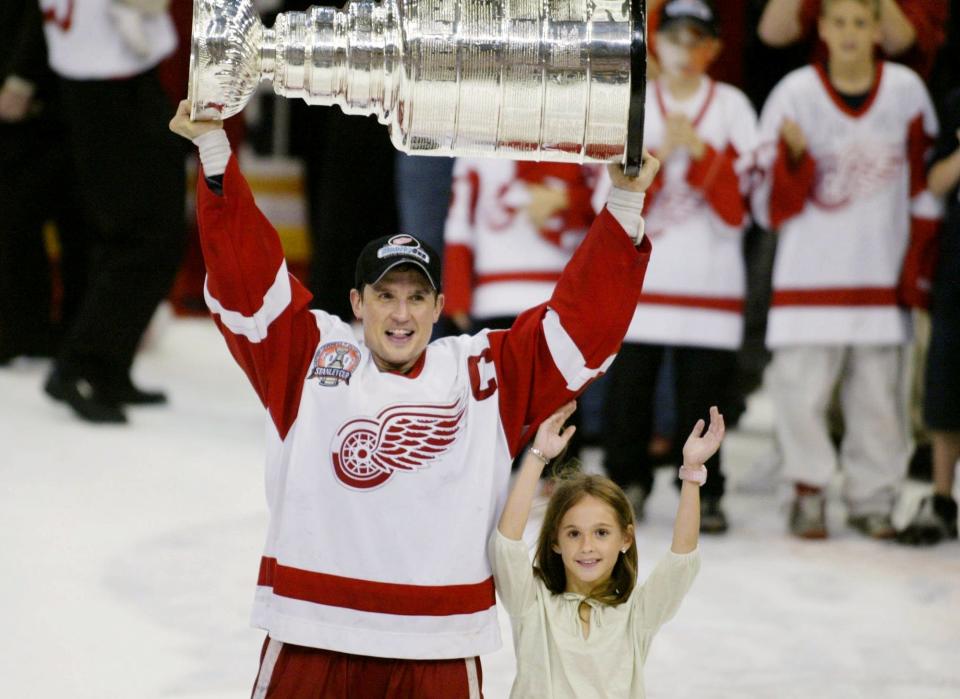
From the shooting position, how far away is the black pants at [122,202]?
461 cm

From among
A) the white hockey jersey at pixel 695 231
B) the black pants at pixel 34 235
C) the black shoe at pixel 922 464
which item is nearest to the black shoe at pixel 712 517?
the white hockey jersey at pixel 695 231

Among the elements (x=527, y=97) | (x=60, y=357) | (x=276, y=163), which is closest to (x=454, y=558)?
(x=527, y=97)

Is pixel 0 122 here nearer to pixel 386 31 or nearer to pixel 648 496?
pixel 648 496

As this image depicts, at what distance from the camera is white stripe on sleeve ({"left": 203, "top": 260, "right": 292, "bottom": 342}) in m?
2.33

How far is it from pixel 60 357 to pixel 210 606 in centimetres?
160

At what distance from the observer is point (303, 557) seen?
90.8 inches

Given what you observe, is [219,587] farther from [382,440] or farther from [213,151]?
[213,151]

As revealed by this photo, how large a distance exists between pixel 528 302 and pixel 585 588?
1.78m

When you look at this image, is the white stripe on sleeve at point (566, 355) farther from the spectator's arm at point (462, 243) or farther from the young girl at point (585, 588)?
the spectator's arm at point (462, 243)

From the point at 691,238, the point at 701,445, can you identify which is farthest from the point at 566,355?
the point at 691,238

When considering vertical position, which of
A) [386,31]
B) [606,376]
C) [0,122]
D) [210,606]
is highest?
[386,31]

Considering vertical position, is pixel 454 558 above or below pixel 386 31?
below

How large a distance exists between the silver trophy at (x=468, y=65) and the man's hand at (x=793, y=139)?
1.86 m

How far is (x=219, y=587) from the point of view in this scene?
11.4 ft
